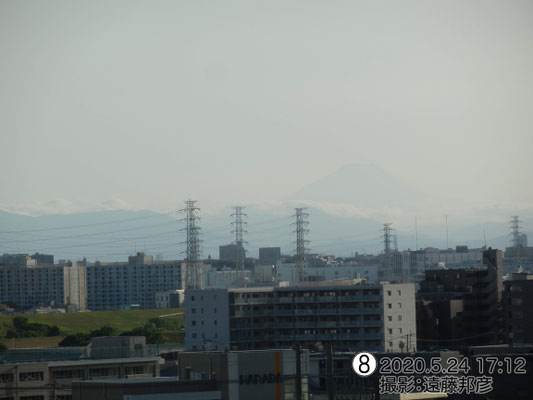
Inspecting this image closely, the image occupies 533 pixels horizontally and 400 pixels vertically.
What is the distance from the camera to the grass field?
98.9 metres

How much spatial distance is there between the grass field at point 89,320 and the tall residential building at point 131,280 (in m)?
62.2

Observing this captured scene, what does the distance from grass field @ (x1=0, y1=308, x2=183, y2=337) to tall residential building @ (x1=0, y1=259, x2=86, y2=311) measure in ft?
189

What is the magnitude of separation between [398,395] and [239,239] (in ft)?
259

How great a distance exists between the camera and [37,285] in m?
169

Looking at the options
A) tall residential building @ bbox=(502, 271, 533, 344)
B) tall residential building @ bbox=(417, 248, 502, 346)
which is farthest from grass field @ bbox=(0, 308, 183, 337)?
tall residential building @ bbox=(502, 271, 533, 344)

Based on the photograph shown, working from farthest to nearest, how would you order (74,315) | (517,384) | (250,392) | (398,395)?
(74,315) → (517,384) → (398,395) → (250,392)

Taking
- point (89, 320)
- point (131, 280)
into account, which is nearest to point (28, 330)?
point (89, 320)

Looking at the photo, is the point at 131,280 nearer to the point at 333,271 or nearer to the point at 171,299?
the point at 333,271

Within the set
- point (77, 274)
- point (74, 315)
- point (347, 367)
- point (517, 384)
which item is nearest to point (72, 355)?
point (347, 367)

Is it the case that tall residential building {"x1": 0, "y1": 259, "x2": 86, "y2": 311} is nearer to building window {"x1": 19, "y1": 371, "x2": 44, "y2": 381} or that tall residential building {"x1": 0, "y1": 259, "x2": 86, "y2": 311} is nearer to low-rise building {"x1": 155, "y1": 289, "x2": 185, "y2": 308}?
low-rise building {"x1": 155, "y1": 289, "x2": 185, "y2": 308}

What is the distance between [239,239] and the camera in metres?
112

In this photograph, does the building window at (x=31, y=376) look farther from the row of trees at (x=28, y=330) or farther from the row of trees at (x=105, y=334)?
the row of trees at (x=28, y=330)

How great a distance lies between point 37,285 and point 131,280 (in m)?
15.0

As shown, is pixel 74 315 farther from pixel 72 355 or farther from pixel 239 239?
pixel 72 355
